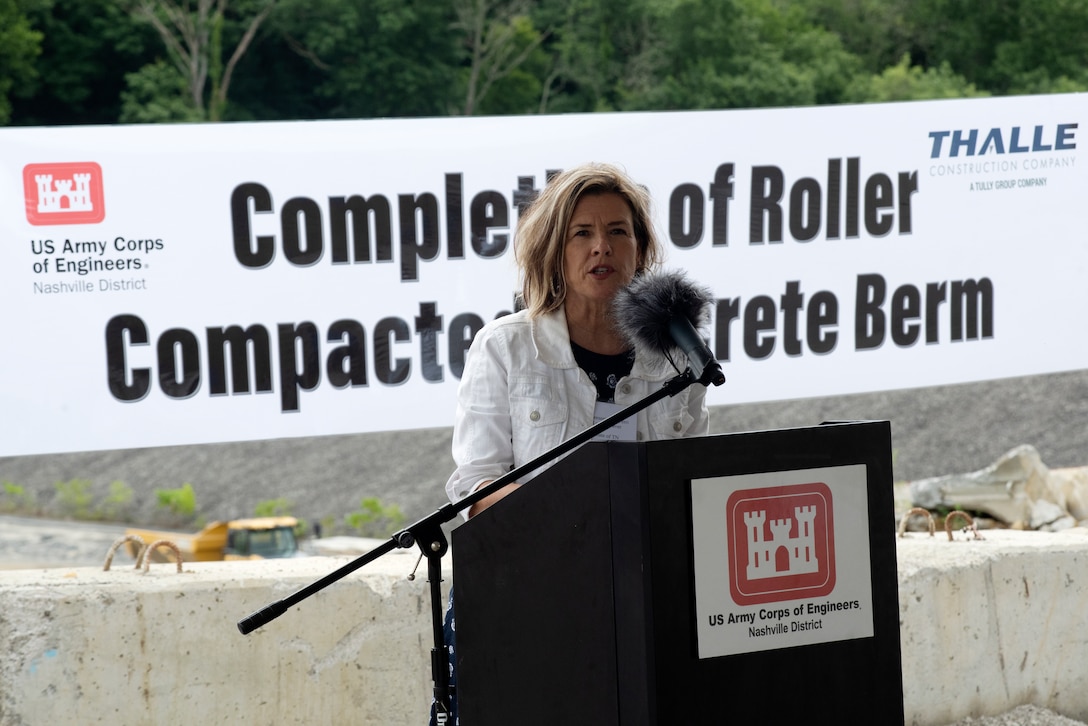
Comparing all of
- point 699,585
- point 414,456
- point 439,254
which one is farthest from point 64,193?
point 414,456

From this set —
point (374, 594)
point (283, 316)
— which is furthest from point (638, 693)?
point (283, 316)

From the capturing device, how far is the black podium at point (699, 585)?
4.64 feet

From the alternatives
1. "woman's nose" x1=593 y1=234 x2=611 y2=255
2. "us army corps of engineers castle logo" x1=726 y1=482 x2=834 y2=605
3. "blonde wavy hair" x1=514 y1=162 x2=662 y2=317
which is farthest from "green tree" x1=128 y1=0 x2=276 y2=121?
"us army corps of engineers castle logo" x1=726 y1=482 x2=834 y2=605

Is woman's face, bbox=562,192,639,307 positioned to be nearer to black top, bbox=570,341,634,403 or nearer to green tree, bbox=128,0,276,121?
black top, bbox=570,341,634,403

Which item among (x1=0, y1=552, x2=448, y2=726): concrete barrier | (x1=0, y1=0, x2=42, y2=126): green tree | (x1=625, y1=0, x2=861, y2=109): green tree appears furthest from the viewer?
(x1=625, y1=0, x2=861, y2=109): green tree

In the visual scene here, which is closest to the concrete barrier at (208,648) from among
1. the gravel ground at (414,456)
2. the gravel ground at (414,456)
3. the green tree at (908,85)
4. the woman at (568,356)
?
the woman at (568,356)

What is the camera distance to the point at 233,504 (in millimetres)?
17953

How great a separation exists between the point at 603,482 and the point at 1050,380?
17.1m

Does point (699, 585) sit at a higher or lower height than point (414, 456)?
higher

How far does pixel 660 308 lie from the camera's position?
1.68 metres

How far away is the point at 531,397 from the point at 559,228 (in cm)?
31

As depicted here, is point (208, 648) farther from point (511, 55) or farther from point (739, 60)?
point (511, 55)

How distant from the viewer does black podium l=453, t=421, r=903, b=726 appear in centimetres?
142

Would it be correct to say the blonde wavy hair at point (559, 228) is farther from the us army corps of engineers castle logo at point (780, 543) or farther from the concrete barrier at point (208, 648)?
the concrete barrier at point (208, 648)
